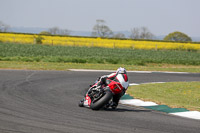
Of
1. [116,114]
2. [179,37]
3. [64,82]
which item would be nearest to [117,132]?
[116,114]

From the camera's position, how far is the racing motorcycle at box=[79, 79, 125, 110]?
30.2ft

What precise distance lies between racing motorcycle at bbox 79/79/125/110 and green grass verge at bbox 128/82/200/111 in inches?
103

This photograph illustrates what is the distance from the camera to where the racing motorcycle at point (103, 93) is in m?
9.20

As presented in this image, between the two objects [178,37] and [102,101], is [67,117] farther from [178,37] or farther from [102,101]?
[178,37]

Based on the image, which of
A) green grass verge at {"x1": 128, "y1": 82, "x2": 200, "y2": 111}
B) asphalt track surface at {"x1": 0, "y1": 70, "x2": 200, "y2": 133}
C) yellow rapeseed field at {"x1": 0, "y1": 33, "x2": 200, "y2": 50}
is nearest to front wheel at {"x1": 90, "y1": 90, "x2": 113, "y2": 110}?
asphalt track surface at {"x1": 0, "y1": 70, "x2": 200, "y2": 133}

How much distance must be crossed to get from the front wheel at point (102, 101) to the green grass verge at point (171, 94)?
2.87 meters

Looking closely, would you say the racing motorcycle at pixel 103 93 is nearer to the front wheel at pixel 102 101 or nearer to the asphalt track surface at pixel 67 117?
the front wheel at pixel 102 101

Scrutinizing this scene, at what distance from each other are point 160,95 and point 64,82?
5.05 m

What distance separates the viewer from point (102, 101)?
30.3 ft

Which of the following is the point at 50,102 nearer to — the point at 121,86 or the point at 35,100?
the point at 35,100

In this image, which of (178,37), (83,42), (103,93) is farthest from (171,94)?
(178,37)

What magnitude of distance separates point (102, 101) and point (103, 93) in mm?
235

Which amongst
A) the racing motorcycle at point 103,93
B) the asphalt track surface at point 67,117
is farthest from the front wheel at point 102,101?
the asphalt track surface at point 67,117

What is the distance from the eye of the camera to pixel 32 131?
6805 mm
